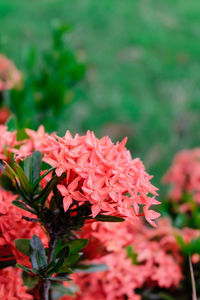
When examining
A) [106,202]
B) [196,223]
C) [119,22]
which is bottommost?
[106,202]

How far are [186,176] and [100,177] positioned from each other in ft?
3.81

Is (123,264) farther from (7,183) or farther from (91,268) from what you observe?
(7,183)

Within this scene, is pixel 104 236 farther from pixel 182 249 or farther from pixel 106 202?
pixel 182 249

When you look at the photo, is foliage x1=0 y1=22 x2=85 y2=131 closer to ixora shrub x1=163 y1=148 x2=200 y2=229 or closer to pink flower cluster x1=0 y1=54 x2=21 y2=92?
pink flower cluster x1=0 y1=54 x2=21 y2=92

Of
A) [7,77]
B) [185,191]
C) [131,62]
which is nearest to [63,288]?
[185,191]

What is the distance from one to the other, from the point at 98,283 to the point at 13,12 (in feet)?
15.6

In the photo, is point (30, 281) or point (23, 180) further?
point (30, 281)

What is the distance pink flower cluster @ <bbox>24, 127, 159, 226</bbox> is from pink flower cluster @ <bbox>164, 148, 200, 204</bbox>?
1.02 m

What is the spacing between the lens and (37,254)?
0.74 m

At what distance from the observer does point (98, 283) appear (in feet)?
3.70

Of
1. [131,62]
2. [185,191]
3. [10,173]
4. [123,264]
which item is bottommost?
[123,264]

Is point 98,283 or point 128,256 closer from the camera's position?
point 98,283

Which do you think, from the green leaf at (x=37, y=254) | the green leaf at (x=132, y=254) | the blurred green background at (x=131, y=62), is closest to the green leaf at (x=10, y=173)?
the green leaf at (x=37, y=254)

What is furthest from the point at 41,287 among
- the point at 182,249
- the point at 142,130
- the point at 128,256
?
the point at 142,130
